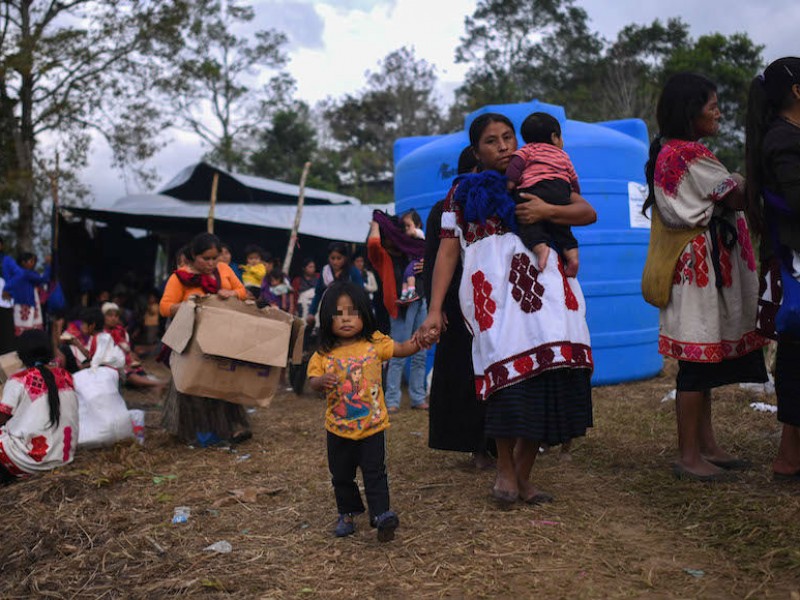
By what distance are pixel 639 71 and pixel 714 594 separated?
27571 mm

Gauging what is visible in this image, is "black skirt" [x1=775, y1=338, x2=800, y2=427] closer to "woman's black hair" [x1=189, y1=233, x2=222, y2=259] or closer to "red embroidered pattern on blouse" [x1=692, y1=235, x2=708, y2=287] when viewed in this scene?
"red embroidered pattern on blouse" [x1=692, y1=235, x2=708, y2=287]

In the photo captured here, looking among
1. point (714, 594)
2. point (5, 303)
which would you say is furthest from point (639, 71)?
point (714, 594)

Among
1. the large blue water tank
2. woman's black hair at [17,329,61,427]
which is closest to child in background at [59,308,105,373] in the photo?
woman's black hair at [17,329,61,427]

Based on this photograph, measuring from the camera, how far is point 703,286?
3.27m

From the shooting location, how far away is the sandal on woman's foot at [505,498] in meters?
3.09

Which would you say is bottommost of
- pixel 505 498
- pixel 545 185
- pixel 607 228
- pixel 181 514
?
pixel 181 514

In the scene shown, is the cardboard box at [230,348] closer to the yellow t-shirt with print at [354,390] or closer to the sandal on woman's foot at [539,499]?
the yellow t-shirt with print at [354,390]

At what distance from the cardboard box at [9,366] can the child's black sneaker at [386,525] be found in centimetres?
299

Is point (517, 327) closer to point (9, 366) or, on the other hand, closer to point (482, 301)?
point (482, 301)

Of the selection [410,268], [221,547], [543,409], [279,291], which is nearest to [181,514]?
[221,547]

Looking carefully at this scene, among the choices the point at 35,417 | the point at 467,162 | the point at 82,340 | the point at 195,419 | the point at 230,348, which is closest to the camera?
the point at 467,162

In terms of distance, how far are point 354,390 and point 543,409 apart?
74 centimetres

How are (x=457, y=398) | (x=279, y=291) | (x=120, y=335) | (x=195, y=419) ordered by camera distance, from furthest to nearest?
(x=279, y=291), (x=120, y=335), (x=195, y=419), (x=457, y=398)

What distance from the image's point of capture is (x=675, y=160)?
3.28 meters
